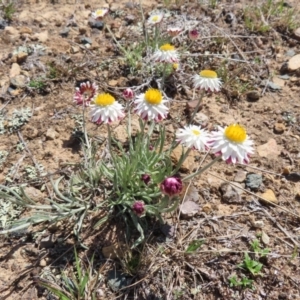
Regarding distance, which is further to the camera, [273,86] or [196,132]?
[273,86]

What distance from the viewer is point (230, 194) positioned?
255cm

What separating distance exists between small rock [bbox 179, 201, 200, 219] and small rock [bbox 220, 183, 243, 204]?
20 cm

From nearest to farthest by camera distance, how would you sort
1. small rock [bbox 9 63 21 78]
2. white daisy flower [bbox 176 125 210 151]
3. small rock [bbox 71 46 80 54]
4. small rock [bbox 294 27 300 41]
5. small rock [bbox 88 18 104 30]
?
white daisy flower [bbox 176 125 210 151] < small rock [bbox 9 63 21 78] < small rock [bbox 71 46 80 54] < small rock [bbox 294 27 300 41] < small rock [bbox 88 18 104 30]

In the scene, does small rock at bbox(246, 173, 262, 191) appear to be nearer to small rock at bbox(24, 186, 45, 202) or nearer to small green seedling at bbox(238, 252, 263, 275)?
small green seedling at bbox(238, 252, 263, 275)

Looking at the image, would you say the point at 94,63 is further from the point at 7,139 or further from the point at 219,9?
the point at 219,9

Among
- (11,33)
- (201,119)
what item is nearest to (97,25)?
(11,33)

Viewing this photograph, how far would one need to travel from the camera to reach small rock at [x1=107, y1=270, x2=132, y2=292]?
2.14 metres

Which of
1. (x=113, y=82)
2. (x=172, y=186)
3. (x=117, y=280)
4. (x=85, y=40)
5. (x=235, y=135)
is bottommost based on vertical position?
(x=117, y=280)

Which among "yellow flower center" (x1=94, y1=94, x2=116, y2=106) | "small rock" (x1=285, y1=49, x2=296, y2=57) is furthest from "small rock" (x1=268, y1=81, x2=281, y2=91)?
"yellow flower center" (x1=94, y1=94, x2=116, y2=106)

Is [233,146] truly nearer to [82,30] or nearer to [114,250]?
[114,250]

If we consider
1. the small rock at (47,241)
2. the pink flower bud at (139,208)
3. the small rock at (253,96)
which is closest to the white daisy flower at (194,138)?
the pink flower bud at (139,208)

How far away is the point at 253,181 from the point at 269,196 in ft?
0.46

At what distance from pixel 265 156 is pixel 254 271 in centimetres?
89

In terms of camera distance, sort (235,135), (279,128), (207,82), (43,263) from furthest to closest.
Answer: (279,128), (207,82), (43,263), (235,135)
